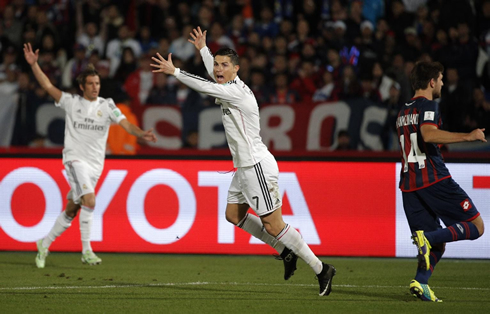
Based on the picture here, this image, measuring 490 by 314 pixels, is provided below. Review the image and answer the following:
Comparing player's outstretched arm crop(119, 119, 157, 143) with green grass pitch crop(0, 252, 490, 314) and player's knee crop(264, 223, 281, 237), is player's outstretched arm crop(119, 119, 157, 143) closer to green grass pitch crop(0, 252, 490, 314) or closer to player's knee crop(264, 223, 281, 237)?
green grass pitch crop(0, 252, 490, 314)

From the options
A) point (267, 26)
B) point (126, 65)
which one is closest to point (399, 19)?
point (267, 26)

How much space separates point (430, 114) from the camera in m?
6.34

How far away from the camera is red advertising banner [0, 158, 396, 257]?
983 cm

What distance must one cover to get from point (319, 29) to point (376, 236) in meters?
6.34

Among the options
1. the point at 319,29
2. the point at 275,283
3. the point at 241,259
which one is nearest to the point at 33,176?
the point at 241,259

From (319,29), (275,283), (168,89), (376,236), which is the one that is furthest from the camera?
(319,29)

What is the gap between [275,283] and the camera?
770 cm

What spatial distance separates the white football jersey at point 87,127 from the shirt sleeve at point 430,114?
13.5ft

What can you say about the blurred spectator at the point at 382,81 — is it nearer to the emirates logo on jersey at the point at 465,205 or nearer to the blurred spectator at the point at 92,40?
the blurred spectator at the point at 92,40

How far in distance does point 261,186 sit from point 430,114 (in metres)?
1.59

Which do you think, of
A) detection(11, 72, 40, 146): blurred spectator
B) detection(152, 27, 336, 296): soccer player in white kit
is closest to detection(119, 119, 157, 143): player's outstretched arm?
detection(152, 27, 336, 296): soccer player in white kit

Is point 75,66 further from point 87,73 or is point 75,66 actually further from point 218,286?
point 218,286

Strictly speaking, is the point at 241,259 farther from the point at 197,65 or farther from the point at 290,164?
the point at 197,65

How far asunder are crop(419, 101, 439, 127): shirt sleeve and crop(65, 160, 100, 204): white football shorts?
432 centimetres
